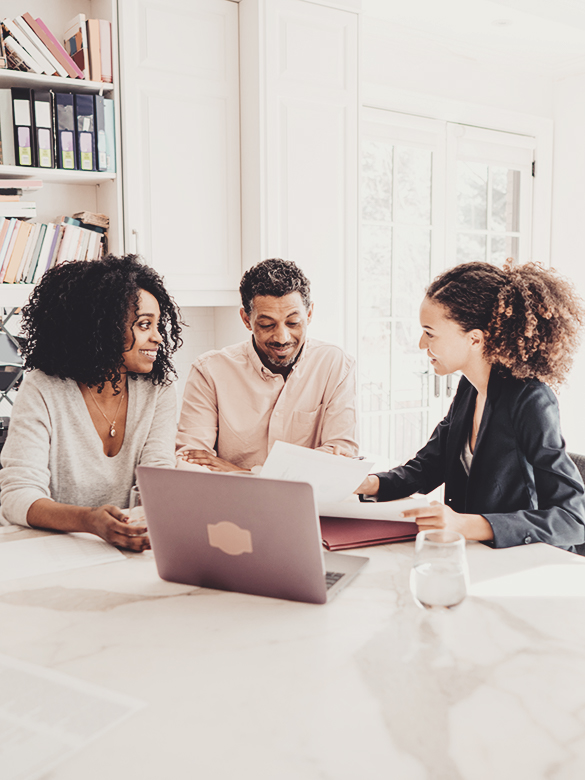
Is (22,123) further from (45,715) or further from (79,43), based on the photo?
(45,715)

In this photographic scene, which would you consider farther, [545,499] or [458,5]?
[458,5]

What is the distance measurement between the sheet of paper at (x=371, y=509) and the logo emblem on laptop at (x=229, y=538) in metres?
0.33

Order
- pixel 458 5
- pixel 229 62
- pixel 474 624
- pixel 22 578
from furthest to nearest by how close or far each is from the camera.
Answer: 1. pixel 458 5
2. pixel 229 62
3. pixel 22 578
4. pixel 474 624

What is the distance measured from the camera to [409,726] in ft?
2.24

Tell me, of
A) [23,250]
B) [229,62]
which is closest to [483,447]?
[23,250]

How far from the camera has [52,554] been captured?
1.22m

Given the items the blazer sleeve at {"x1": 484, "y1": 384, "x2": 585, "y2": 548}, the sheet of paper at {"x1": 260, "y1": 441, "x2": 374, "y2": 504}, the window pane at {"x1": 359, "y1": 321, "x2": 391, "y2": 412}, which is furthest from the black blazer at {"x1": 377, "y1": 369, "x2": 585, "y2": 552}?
the window pane at {"x1": 359, "y1": 321, "x2": 391, "y2": 412}

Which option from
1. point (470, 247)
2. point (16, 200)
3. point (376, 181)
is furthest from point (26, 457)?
point (470, 247)

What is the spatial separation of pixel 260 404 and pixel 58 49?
1.53 meters

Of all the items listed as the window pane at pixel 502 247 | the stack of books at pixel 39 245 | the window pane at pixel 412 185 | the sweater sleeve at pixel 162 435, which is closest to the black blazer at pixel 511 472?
the sweater sleeve at pixel 162 435

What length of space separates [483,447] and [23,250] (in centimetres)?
185

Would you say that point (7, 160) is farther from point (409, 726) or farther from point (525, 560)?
point (409, 726)

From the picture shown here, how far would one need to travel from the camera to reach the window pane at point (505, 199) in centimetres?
415

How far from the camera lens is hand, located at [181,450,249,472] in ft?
6.47
